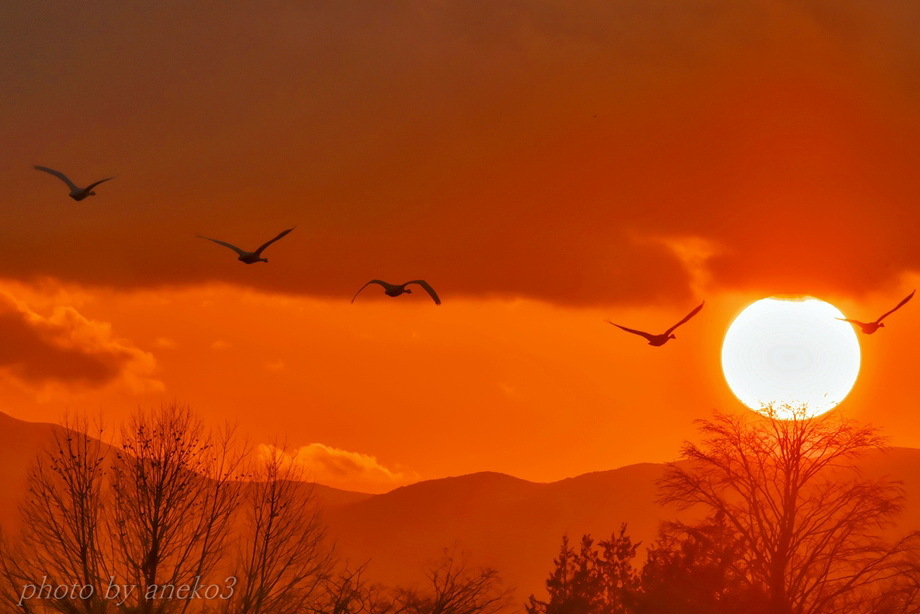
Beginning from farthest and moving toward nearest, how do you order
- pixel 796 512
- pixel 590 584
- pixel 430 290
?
pixel 590 584
pixel 796 512
pixel 430 290

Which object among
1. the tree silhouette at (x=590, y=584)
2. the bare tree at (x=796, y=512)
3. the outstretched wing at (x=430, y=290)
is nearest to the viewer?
the outstretched wing at (x=430, y=290)

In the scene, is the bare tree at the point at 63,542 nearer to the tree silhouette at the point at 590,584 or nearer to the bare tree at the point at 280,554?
the bare tree at the point at 280,554

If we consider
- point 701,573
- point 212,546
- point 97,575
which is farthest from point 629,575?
point 97,575

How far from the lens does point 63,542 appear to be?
1615 inches

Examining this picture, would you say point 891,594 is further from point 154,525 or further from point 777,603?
point 154,525

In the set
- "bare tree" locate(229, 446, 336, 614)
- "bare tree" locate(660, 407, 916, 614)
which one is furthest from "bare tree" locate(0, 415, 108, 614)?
"bare tree" locate(660, 407, 916, 614)

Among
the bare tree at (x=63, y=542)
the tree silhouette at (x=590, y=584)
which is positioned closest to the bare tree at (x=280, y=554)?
the bare tree at (x=63, y=542)

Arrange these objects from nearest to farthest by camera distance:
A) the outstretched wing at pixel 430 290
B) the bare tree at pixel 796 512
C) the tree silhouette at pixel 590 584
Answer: the outstretched wing at pixel 430 290 → the bare tree at pixel 796 512 → the tree silhouette at pixel 590 584

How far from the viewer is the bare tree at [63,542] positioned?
39438 mm

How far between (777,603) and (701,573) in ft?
17.0

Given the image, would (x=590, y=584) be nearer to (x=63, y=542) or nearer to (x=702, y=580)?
(x=702, y=580)

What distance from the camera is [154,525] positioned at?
40719 mm

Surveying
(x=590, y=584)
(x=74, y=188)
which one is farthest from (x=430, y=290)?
(x=590, y=584)

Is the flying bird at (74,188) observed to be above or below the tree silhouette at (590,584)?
above
